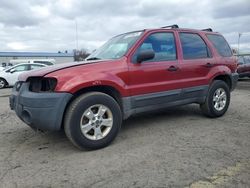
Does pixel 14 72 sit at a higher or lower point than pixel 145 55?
lower

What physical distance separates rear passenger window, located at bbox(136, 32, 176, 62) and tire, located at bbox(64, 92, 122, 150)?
3.83 ft

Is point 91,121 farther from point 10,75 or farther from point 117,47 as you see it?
point 10,75

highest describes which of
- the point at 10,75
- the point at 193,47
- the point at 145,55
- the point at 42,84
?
the point at 193,47

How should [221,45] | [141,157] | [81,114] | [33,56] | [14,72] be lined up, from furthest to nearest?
[33,56]
[14,72]
[221,45]
[81,114]
[141,157]

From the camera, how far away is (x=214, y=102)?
6.26 m

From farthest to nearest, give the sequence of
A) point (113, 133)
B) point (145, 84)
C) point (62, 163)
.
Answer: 1. point (145, 84)
2. point (113, 133)
3. point (62, 163)

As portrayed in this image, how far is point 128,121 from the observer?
609 centimetres

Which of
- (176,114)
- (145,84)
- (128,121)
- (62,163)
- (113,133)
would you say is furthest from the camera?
(176,114)

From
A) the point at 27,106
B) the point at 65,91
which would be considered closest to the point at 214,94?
the point at 65,91

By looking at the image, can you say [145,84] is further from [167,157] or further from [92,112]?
[167,157]

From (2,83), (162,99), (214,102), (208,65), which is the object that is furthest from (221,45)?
(2,83)

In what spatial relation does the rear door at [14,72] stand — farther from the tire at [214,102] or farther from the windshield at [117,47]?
the tire at [214,102]

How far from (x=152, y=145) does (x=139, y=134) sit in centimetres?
64

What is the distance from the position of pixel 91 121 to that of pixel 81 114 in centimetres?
22
